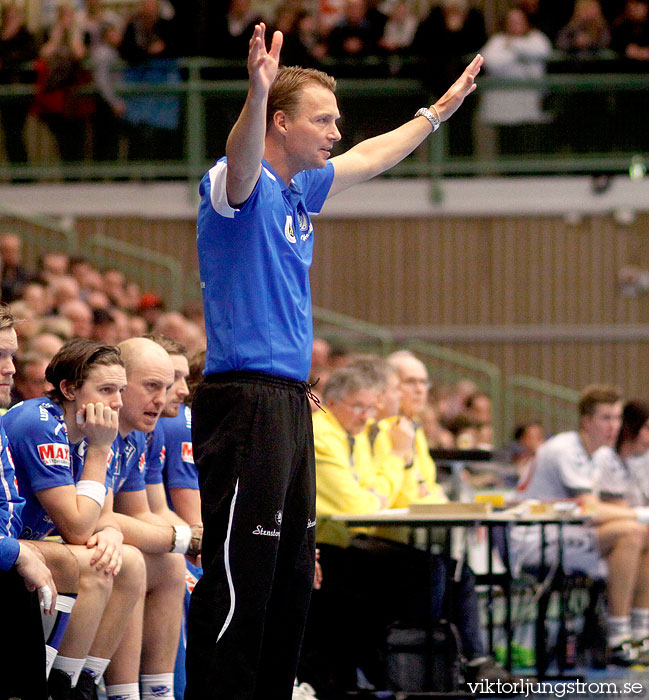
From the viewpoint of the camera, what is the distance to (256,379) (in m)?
2.91

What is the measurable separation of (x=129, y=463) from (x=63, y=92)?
25.9 feet

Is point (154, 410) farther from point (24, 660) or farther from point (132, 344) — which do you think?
point (24, 660)

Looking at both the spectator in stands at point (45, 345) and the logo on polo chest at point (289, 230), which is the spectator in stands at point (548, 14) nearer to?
the spectator in stands at point (45, 345)

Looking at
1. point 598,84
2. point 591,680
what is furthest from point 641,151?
point 591,680

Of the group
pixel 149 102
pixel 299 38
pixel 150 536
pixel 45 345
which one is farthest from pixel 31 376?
pixel 299 38

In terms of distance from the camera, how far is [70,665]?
3.46 meters

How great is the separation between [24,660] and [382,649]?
2154mm

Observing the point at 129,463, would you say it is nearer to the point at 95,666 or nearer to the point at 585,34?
the point at 95,666

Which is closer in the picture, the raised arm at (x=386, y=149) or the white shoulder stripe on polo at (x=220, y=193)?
the white shoulder stripe on polo at (x=220, y=193)

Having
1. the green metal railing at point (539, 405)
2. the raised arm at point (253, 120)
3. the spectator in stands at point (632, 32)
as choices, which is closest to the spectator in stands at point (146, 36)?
the spectator in stands at point (632, 32)

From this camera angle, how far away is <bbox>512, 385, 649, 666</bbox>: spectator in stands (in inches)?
238

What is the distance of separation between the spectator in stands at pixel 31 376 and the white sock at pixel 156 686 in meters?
1.73

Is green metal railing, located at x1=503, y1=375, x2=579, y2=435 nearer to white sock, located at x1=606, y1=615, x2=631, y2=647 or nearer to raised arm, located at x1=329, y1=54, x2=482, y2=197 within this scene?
white sock, located at x1=606, y1=615, x2=631, y2=647

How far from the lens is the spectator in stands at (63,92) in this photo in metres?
11.1
